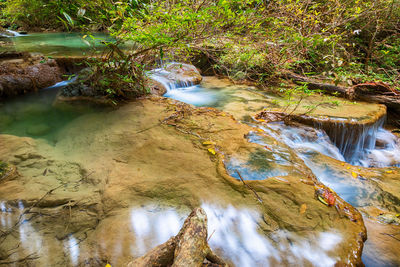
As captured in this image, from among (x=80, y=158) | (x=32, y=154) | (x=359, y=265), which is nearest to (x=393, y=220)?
(x=359, y=265)

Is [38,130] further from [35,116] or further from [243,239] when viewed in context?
[243,239]

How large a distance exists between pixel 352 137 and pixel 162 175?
14.9ft

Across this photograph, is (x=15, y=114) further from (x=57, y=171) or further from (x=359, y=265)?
(x=359, y=265)

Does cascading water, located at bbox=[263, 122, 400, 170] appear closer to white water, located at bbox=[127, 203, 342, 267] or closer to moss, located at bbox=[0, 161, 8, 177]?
white water, located at bbox=[127, 203, 342, 267]

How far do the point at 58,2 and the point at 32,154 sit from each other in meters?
2.15

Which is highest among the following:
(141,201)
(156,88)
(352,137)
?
(156,88)

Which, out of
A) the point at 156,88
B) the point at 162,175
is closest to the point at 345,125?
the point at 162,175

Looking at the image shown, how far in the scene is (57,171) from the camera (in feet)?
8.50

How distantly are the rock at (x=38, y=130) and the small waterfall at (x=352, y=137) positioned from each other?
5.71m

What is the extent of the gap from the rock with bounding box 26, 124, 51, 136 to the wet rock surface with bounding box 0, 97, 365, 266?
56 cm

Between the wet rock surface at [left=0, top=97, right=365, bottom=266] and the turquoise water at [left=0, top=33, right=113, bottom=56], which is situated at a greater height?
the turquoise water at [left=0, top=33, right=113, bottom=56]

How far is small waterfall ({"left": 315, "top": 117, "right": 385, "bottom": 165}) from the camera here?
4.61 meters

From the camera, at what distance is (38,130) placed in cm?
389

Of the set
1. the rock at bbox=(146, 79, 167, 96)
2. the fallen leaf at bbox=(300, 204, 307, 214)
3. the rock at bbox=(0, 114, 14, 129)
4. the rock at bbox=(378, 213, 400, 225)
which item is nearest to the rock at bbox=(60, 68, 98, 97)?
the rock at bbox=(0, 114, 14, 129)
